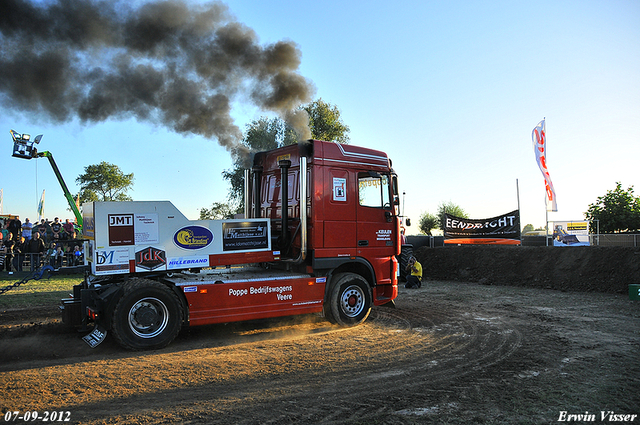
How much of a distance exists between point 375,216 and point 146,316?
507cm

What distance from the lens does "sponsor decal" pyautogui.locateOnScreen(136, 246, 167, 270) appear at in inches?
296

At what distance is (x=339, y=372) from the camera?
610 cm

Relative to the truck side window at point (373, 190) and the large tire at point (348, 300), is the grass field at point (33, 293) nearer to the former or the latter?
the large tire at point (348, 300)

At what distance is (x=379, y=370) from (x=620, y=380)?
3047 millimetres

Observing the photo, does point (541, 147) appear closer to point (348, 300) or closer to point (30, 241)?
point (348, 300)

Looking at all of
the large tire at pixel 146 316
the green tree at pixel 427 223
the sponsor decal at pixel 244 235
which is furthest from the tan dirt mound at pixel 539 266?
the green tree at pixel 427 223

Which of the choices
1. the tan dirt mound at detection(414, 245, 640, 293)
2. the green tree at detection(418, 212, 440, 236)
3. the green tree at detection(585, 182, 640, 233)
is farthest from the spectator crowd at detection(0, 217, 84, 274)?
the green tree at detection(418, 212, 440, 236)

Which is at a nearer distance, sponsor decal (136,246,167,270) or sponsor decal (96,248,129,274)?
sponsor decal (96,248,129,274)

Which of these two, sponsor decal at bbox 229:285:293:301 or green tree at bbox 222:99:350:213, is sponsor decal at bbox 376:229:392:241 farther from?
green tree at bbox 222:99:350:213

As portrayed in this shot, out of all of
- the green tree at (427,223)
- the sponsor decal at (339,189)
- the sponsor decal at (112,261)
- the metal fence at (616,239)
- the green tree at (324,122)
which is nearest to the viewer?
the sponsor decal at (112,261)

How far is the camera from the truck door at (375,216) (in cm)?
959

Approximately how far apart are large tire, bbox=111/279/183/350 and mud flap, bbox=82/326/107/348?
0.31 m

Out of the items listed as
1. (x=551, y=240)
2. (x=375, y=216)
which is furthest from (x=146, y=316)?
(x=551, y=240)

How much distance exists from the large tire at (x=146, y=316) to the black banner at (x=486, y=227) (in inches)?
655
